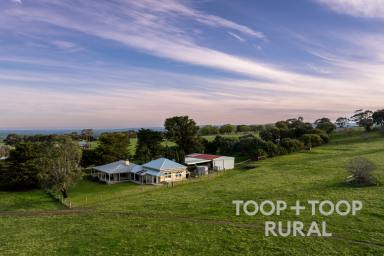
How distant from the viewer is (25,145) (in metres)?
48.4

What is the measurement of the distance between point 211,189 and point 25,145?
30028 millimetres

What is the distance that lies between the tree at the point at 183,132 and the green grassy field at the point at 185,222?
28893mm

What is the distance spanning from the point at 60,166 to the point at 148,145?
29662 mm

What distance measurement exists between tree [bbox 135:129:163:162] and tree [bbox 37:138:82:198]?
2543cm

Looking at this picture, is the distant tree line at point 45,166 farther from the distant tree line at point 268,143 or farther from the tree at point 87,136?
the tree at point 87,136

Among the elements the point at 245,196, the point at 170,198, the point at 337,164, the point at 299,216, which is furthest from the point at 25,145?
the point at 337,164

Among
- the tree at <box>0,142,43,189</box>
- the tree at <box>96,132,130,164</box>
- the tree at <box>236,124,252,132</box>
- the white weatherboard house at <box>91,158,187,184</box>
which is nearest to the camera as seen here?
the tree at <box>0,142,43,189</box>

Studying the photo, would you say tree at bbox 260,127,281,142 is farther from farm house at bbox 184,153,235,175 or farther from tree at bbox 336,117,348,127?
tree at bbox 336,117,348,127

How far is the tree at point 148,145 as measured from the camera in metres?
67.5

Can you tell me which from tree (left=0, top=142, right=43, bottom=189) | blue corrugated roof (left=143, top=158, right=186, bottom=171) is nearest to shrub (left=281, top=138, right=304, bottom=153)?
blue corrugated roof (left=143, top=158, right=186, bottom=171)

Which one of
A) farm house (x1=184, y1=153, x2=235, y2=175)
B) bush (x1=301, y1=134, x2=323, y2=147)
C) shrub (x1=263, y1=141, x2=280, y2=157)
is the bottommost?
farm house (x1=184, y1=153, x2=235, y2=175)

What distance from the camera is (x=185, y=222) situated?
24.8 m

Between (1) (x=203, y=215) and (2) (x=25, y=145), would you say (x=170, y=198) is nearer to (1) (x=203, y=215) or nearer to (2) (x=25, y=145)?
(1) (x=203, y=215)

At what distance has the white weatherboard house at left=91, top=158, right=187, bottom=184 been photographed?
48.8m
